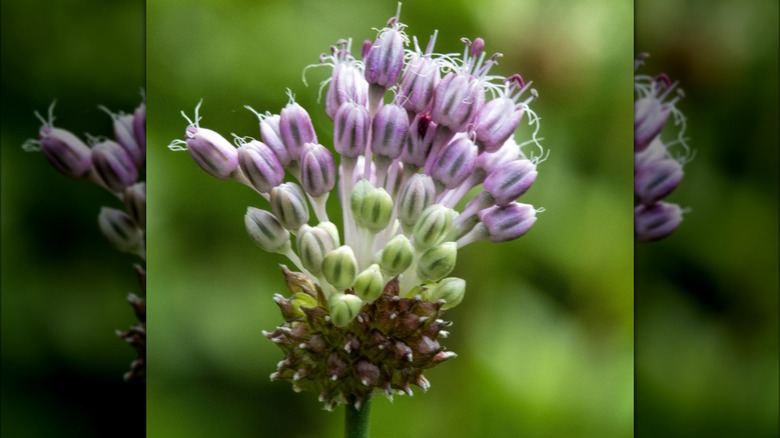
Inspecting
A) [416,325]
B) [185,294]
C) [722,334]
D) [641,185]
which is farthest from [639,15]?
[185,294]

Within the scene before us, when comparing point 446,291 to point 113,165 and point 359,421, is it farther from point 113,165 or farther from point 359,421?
point 113,165

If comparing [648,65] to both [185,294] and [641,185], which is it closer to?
[641,185]

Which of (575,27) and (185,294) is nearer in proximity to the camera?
(185,294)

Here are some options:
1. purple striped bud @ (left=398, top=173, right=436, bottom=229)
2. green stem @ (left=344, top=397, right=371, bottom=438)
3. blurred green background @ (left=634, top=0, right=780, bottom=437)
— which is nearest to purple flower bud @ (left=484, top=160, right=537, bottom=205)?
purple striped bud @ (left=398, top=173, right=436, bottom=229)

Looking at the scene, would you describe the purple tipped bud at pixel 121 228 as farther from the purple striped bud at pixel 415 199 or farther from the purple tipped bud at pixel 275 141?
the purple striped bud at pixel 415 199

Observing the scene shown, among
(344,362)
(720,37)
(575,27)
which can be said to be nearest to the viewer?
(344,362)
